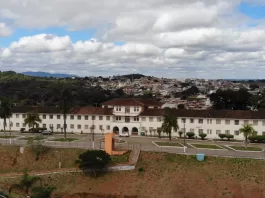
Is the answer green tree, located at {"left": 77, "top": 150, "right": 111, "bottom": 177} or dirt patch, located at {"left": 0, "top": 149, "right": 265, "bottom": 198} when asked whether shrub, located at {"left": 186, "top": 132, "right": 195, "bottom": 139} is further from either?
green tree, located at {"left": 77, "top": 150, "right": 111, "bottom": 177}

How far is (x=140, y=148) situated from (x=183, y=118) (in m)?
14.1

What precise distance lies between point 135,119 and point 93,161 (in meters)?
21.7

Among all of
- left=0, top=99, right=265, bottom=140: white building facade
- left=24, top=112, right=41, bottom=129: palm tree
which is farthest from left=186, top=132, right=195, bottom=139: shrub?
left=24, top=112, right=41, bottom=129: palm tree

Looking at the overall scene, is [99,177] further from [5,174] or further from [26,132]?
[26,132]

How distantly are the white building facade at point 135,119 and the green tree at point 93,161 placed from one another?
18.8 metres

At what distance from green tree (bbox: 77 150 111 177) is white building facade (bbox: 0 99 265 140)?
18.8 m

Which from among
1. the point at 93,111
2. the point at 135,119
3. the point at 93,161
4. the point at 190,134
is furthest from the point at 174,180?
the point at 93,111

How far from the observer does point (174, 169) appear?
1661 inches

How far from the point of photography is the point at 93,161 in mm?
41844

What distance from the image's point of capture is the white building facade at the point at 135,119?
2272 inches

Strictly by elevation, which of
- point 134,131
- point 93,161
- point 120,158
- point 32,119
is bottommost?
point 120,158

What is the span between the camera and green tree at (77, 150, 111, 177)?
4191 centimetres

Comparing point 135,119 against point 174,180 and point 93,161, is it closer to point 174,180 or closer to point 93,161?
point 93,161

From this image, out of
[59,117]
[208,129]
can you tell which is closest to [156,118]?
[208,129]
